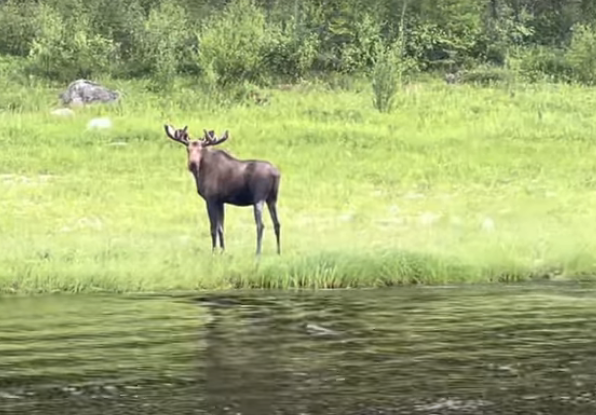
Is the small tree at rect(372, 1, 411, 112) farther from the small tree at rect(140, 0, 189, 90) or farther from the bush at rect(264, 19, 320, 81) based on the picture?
the bush at rect(264, 19, 320, 81)

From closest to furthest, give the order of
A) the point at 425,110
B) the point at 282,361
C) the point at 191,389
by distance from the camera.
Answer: the point at 191,389
the point at 282,361
the point at 425,110

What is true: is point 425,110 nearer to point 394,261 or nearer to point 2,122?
point 2,122

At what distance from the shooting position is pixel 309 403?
7.64m

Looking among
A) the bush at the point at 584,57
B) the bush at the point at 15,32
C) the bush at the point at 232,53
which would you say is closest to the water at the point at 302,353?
the bush at the point at 232,53

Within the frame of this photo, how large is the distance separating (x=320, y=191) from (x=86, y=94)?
15682 millimetres

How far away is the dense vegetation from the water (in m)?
27.2

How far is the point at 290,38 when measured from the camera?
48469 mm

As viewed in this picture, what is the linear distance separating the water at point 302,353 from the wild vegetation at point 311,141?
2069mm

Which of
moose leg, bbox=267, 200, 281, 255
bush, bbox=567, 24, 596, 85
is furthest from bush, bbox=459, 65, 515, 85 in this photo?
moose leg, bbox=267, 200, 281, 255

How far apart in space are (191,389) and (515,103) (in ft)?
103

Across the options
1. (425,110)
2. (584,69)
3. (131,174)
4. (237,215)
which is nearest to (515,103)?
(425,110)

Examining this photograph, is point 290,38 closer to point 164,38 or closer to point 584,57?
point 164,38

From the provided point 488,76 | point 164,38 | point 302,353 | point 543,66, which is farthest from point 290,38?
point 302,353

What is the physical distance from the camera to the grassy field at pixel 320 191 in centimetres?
1564
